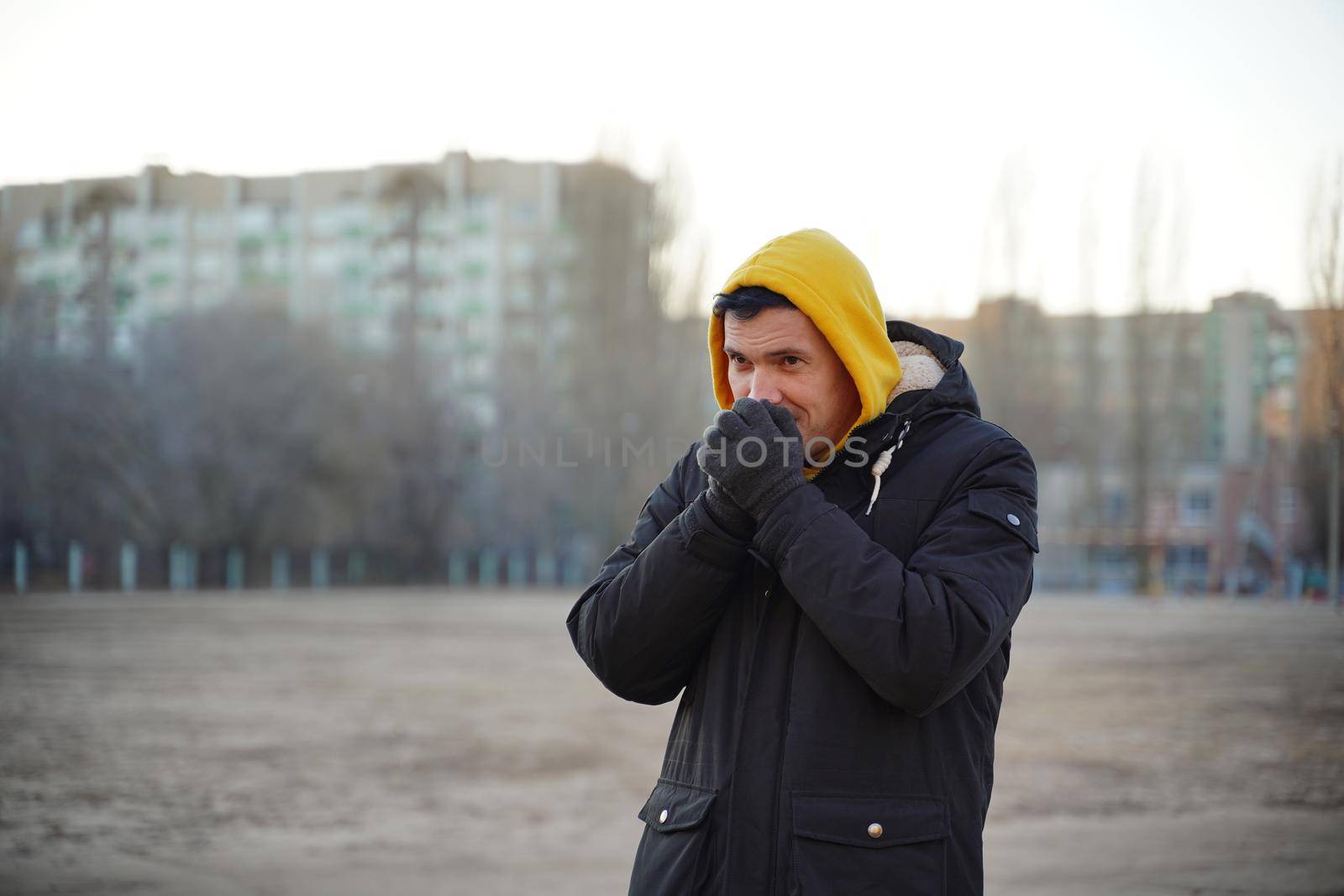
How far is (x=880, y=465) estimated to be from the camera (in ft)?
5.50

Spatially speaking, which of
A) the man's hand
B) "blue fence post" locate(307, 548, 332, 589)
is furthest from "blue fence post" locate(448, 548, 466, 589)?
the man's hand

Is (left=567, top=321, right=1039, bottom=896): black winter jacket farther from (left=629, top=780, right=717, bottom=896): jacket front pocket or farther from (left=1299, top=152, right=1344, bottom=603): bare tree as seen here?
(left=1299, top=152, right=1344, bottom=603): bare tree

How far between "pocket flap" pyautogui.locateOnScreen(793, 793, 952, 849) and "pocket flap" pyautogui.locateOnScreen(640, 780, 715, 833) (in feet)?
0.44

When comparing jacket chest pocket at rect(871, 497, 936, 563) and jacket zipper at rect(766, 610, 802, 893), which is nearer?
jacket zipper at rect(766, 610, 802, 893)

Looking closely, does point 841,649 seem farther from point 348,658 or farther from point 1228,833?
point 348,658

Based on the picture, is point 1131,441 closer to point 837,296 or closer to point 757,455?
point 837,296

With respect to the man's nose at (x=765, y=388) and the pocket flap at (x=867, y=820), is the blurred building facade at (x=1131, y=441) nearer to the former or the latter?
the man's nose at (x=765, y=388)

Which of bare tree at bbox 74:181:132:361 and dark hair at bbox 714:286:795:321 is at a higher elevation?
bare tree at bbox 74:181:132:361

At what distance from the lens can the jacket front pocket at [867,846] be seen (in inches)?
→ 58.7

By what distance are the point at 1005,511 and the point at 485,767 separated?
8.06 m

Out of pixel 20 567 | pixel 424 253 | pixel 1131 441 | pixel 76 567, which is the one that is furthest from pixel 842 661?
pixel 424 253

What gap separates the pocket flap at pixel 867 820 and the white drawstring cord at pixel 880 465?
1.23ft

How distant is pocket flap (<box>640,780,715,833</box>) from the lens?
1.60 meters

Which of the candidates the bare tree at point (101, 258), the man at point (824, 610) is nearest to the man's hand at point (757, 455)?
the man at point (824, 610)
